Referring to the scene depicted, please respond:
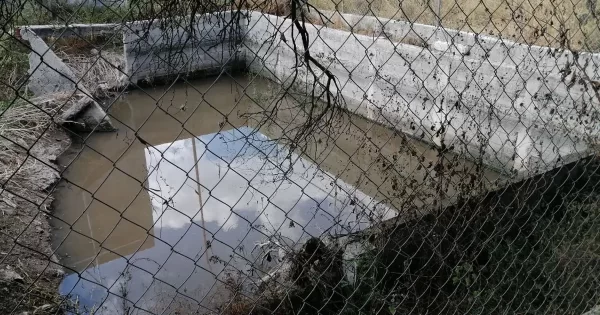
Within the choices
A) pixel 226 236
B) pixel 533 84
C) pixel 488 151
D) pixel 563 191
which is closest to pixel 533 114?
pixel 533 84

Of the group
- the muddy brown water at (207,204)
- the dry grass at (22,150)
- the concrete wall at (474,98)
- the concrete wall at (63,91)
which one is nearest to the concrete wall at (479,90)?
the concrete wall at (474,98)

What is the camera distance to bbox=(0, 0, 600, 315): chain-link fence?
5.13 feet

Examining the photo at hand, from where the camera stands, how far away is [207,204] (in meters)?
4.46

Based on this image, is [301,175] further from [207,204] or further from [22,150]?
[22,150]

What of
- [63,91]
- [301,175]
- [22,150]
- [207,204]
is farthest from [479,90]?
[63,91]

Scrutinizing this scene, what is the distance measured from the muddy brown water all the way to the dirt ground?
13 cm

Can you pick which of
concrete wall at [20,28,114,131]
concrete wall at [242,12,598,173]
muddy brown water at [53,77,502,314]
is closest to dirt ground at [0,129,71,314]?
muddy brown water at [53,77,502,314]

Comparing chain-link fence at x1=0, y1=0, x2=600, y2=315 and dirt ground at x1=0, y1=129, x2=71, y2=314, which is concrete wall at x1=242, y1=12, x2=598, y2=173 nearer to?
chain-link fence at x1=0, y1=0, x2=600, y2=315

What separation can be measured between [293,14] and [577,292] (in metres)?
1.70

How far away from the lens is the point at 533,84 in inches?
168

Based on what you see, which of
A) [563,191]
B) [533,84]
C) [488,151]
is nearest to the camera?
[563,191]

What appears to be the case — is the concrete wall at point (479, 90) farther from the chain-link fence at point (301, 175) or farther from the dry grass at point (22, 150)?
the dry grass at point (22, 150)

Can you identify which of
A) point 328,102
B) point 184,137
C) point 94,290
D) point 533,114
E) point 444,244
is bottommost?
point 94,290

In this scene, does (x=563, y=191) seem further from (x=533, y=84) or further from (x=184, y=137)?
(x=184, y=137)
